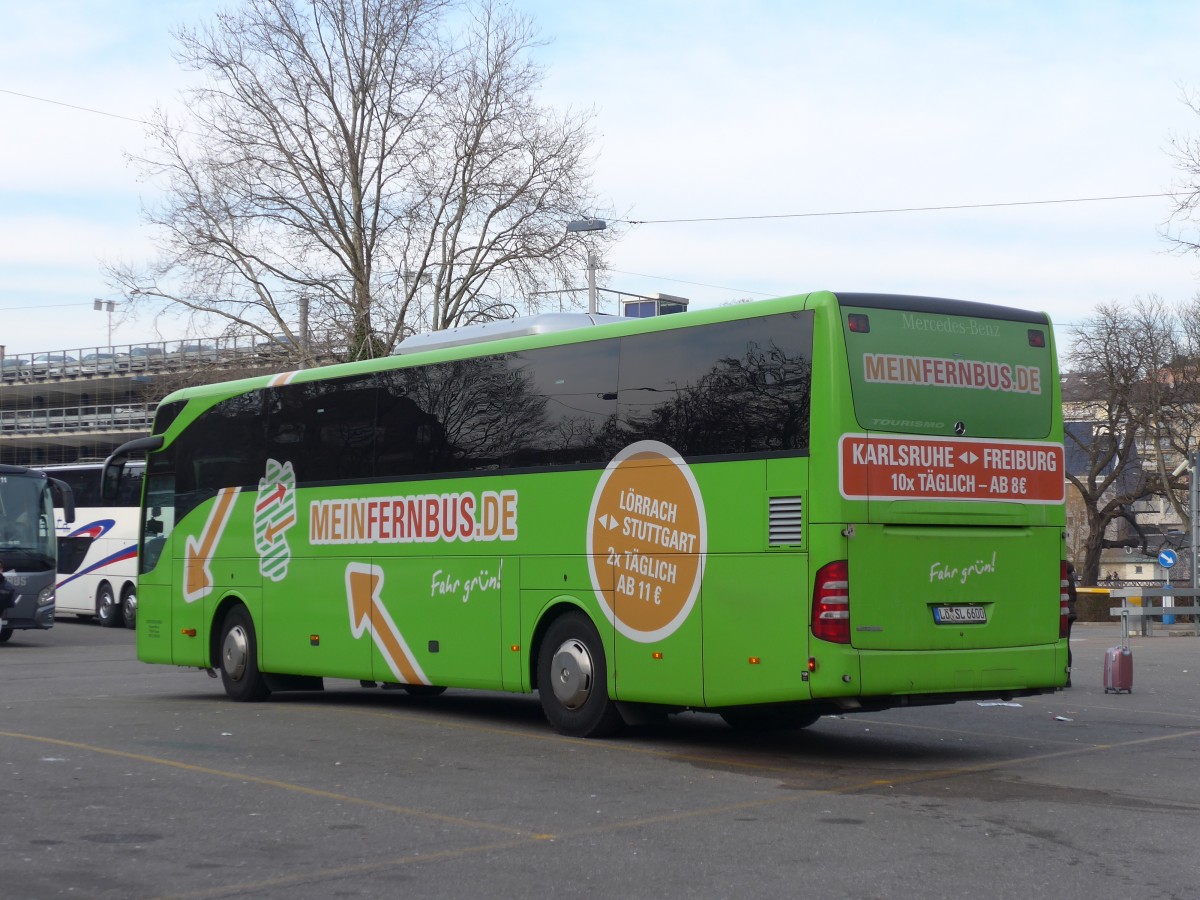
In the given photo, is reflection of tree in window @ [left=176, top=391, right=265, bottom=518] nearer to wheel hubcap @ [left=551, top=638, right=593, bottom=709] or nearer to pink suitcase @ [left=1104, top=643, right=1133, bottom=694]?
wheel hubcap @ [left=551, top=638, right=593, bottom=709]

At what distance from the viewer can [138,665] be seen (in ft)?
76.9

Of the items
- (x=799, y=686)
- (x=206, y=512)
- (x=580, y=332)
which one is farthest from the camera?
(x=206, y=512)

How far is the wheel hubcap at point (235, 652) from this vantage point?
16547mm

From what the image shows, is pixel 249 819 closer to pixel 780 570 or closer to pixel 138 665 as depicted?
pixel 780 570

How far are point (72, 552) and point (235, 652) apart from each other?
21064mm

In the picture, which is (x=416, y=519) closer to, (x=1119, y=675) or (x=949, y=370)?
(x=949, y=370)

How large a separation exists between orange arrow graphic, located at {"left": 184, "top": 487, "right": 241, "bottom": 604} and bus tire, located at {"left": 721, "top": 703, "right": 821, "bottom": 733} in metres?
6.18

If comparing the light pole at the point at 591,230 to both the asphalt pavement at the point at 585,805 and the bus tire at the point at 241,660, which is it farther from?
the asphalt pavement at the point at 585,805

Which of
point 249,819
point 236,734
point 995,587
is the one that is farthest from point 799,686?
point 236,734

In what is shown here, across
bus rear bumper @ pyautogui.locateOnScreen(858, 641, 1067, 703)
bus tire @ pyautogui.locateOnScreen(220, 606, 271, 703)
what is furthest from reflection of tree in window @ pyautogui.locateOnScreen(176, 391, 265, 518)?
bus rear bumper @ pyautogui.locateOnScreen(858, 641, 1067, 703)

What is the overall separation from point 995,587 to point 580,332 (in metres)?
3.91

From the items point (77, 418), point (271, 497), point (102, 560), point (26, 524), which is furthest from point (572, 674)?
point (77, 418)

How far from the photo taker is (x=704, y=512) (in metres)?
11.6

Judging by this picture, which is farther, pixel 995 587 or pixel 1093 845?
pixel 995 587
